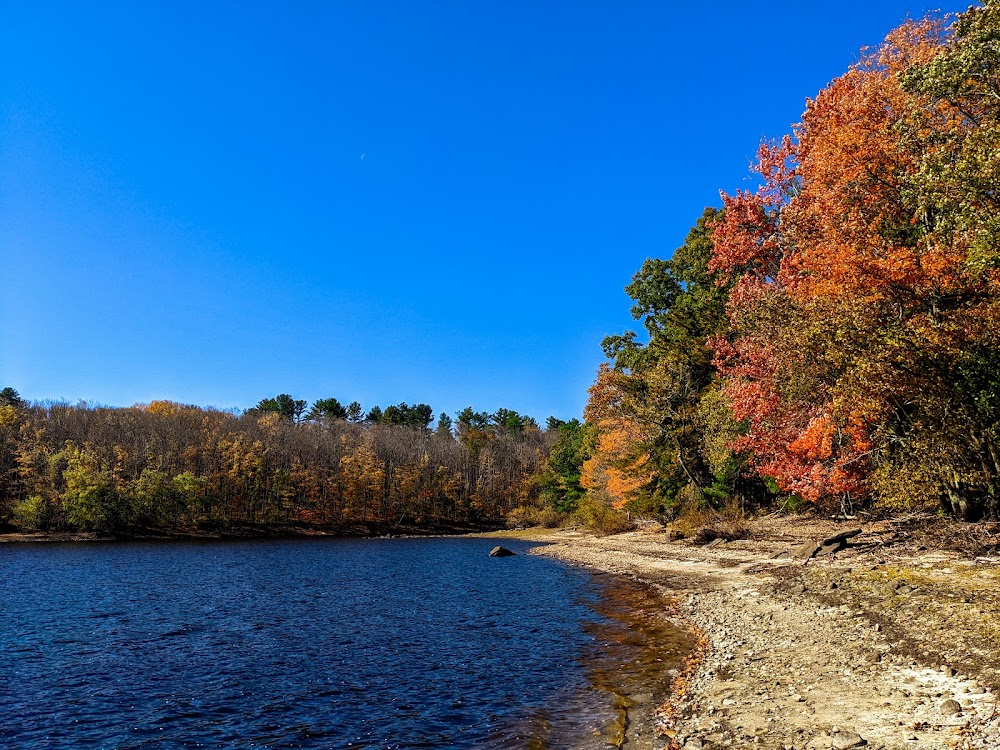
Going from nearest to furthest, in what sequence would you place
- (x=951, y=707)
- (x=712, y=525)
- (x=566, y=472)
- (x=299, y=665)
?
(x=951, y=707) < (x=299, y=665) < (x=712, y=525) < (x=566, y=472)

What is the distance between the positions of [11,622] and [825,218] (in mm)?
36945

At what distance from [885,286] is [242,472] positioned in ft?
352

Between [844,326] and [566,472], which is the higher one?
[844,326]

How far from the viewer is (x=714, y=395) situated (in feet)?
125

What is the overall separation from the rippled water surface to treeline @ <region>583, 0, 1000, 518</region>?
39.4ft

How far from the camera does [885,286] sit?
20.8 metres

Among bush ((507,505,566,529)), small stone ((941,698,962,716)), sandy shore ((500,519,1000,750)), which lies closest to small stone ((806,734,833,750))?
sandy shore ((500,519,1000,750))

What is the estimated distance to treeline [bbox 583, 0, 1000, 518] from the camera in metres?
16.8

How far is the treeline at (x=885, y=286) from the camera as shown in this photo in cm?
1684

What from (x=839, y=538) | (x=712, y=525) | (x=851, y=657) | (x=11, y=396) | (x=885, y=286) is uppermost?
(x=11, y=396)

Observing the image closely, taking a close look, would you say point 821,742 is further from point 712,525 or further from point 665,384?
point 665,384

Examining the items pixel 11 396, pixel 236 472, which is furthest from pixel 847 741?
pixel 11 396

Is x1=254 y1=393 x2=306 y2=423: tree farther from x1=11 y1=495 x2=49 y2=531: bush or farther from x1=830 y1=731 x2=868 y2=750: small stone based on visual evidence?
→ x1=830 y1=731 x2=868 y2=750: small stone

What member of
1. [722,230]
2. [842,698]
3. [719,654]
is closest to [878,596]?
[719,654]
